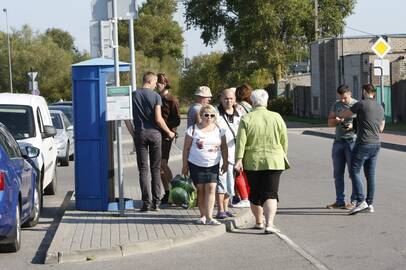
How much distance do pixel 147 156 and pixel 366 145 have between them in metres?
3.13

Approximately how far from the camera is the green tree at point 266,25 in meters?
58.8

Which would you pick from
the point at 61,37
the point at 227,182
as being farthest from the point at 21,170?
the point at 61,37

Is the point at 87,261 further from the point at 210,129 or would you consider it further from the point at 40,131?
the point at 40,131

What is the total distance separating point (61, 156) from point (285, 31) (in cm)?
4091

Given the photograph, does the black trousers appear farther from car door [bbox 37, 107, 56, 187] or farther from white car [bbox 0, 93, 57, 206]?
car door [bbox 37, 107, 56, 187]

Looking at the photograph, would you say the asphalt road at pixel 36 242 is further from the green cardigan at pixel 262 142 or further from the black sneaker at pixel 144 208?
the green cardigan at pixel 262 142

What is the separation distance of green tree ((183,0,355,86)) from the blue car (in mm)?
47666

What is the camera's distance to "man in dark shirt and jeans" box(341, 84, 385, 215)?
38.6 ft

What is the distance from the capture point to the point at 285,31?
6097cm

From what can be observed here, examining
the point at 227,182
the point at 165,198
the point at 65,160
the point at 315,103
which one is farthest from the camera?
the point at 315,103

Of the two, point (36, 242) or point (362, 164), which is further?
point (362, 164)

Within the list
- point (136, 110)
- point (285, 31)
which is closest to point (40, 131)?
point (136, 110)

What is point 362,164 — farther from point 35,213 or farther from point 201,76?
point 201,76

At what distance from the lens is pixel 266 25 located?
58.2 metres
